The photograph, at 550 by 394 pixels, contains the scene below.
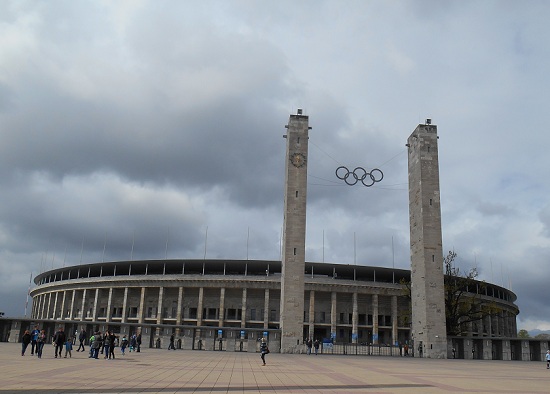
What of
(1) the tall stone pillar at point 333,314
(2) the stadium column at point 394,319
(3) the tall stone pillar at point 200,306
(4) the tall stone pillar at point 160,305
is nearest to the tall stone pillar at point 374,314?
(2) the stadium column at point 394,319

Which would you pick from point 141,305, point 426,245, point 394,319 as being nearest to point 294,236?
→ point 426,245

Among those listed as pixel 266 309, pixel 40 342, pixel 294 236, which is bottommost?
pixel 40 342

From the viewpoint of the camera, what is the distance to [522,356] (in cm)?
5291

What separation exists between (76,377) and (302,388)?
27.9ft

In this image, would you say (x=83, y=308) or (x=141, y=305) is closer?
(x=141, y=305)

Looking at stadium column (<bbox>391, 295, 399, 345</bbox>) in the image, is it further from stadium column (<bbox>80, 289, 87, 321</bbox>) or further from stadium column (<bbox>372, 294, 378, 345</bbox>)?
stadium column (<bbox>80, 289, 87, 321</bbox>)

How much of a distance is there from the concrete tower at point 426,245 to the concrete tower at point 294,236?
1320 cm

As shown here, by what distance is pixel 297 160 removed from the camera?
191 ft

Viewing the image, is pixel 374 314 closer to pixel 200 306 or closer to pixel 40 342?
pixel 200 306

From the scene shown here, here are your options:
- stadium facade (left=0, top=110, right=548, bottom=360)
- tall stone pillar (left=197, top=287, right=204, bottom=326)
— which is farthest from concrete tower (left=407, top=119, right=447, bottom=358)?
tall stone pillar (left=197, top=287, right=204, bottom=326)

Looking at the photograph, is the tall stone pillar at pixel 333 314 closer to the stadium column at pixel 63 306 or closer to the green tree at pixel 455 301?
the green tree at pixel 455 301

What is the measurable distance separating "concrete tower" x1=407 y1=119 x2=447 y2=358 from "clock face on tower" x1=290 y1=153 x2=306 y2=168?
1361 cm

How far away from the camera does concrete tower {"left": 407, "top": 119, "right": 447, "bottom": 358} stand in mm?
54031

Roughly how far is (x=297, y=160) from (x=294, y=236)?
889 centimetres
